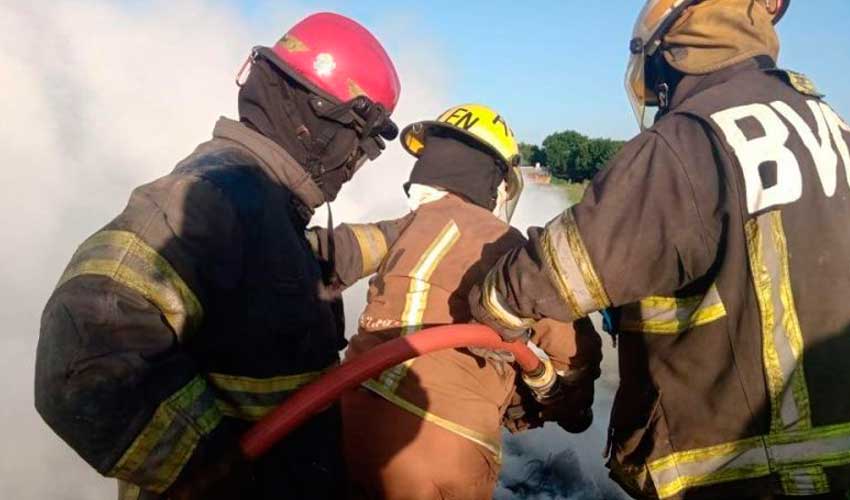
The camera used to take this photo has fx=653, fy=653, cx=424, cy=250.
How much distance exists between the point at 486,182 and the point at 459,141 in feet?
0.98

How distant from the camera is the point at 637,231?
1990mm

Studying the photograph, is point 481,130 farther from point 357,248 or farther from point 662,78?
point 662,78

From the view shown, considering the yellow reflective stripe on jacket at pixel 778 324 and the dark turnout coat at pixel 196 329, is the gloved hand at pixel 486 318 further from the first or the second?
the yellow reflective stripe on jacket at pixel 778 324

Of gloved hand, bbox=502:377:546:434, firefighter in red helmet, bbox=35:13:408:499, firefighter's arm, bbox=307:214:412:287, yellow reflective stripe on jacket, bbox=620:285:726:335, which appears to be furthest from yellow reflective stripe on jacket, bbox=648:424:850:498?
firefighter's arm, bbox=307:214:412:287

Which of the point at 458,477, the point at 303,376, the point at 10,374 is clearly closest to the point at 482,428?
the point at 458,477

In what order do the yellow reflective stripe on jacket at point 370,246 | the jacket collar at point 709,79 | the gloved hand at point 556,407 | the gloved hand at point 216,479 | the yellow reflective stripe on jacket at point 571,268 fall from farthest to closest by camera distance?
the yellow reflective stripe on jacket at point 370,246
the gloved hand at point 556,407
the jacket collar at point 709,79
the yellow reflective stripe on jacket at point 571,268
the gloved hand at point 216,479

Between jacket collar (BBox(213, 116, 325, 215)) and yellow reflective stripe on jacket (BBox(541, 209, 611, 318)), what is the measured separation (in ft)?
3.09

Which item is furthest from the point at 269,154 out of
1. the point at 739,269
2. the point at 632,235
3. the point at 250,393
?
the point at 739,269

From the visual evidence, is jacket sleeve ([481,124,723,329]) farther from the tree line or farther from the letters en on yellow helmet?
the tree line

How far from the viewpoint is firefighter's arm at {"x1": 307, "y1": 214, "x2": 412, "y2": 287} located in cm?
351

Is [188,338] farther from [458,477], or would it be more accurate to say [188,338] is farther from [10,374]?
[10,374]

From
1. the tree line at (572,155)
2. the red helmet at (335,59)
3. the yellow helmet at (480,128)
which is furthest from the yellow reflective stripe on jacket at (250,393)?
the tree line at (572,155)

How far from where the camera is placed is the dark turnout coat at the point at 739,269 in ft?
6.50

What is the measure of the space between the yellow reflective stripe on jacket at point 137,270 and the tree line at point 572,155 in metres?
31.3
